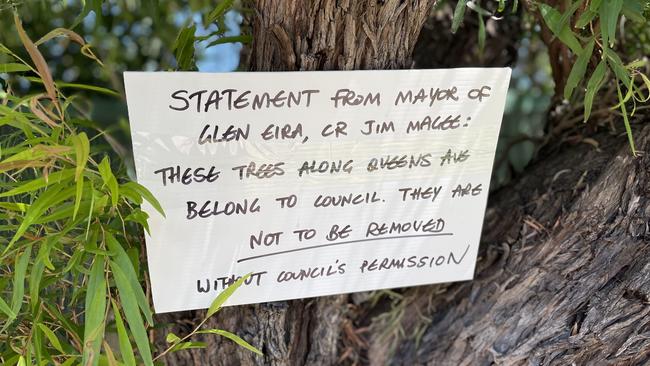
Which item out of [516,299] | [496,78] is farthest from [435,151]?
[516,299]

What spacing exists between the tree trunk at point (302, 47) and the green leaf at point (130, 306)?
0.18 metres

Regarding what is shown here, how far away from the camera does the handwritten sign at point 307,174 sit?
60 cm

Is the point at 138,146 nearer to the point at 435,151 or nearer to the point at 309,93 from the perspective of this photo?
the point at 309,93

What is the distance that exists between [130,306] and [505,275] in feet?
1.48

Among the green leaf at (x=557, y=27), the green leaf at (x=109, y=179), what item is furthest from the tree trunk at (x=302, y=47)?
the green leaf at (x=109, y=179)

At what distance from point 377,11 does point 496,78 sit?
0.51 ft

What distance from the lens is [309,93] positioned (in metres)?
0.61

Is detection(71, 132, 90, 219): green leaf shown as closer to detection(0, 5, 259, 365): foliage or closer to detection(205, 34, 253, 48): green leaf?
detection(0, 5, 259, 365): foliage

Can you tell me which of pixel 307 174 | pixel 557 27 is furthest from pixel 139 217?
pixel 557 27

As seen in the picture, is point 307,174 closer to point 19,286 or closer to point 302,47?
point 302,47

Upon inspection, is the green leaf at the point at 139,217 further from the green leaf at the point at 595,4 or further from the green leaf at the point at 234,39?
the green leaf at the point at 595,4

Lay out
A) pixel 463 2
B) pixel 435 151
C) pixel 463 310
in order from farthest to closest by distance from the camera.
A: pixel 463 310
pixel 435 151
pixel 463 2

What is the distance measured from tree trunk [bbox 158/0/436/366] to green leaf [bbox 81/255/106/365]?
7.7 inches

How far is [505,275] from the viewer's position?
76cm
